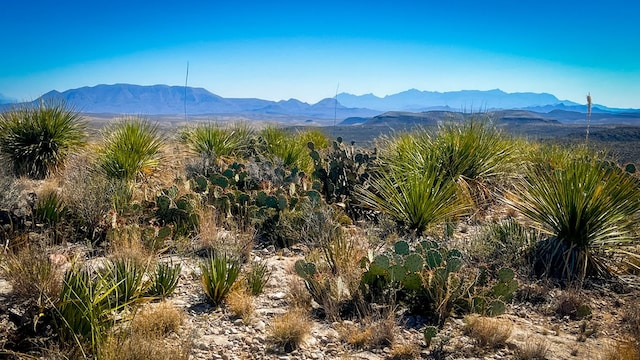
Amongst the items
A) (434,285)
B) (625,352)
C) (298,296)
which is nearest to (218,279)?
(298,296)

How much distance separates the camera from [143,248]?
5.43 m

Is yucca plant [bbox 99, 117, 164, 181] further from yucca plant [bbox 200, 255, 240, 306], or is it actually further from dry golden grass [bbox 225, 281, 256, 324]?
dry golden grass [bbox 225, 281, 256, 324]

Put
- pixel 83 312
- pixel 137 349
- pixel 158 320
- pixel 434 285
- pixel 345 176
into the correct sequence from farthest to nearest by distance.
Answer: pixel 345 176 < pixel 434 285 < pixel 158 320 < pixel 83 312 < pixel 137 349

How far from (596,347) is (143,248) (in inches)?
181

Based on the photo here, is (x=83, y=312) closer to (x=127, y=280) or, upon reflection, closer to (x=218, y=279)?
(x=127, y=280)

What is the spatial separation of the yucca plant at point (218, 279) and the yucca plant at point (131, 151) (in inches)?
191

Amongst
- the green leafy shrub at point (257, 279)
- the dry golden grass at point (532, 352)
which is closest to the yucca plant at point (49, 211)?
the green leafy shrub at point (257, 279)

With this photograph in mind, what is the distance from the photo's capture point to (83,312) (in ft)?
11.4


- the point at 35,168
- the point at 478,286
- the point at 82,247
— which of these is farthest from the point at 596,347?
the point at 35,168

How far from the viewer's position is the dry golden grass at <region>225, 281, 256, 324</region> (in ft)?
13.9

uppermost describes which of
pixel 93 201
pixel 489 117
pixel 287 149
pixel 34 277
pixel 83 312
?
pixel 489 117

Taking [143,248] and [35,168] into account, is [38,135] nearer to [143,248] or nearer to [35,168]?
[35,168]

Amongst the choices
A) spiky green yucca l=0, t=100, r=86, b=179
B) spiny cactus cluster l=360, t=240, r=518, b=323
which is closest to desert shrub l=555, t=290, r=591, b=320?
spiny cactus cluster l=360, t=240, r=518, b=323

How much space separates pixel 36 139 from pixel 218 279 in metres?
7.81
